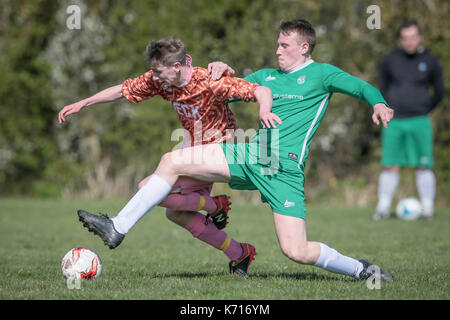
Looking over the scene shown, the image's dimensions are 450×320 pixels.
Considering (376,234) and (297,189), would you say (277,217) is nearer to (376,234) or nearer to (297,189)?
(297,189)

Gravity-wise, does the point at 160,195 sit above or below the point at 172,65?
below

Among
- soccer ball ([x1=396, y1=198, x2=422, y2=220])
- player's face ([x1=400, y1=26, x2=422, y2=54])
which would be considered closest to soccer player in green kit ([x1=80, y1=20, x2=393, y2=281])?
player's face ([x1=400, y1=26, x2=422, y2=54])

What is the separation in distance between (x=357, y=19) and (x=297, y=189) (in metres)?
9.79

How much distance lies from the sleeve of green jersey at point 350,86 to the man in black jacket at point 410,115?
522 centimetres

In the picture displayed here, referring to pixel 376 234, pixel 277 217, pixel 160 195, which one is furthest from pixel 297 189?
pixel 376 234

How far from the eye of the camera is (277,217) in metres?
4.52

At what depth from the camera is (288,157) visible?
181 inches

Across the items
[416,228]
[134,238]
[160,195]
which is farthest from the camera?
[416,228]

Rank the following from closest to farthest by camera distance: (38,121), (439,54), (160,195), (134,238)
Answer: (160,195)
(134,238)
(439,54)
(38,121)

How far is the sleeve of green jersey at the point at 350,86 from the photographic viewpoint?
4.34 m

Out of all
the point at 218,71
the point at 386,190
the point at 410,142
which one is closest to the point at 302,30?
the point at 218,71

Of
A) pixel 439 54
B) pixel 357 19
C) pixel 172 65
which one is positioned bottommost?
pixel 172 65

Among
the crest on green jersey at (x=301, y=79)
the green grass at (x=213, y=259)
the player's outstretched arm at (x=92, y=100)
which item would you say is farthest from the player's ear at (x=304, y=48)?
the green grass at (x=213, y=259)

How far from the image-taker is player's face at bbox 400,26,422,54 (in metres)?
9.36
